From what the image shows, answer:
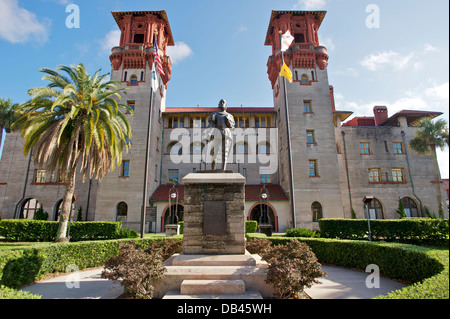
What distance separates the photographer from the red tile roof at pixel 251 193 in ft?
93.0

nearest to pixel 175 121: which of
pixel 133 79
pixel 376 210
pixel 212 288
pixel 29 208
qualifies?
pixel 133 79

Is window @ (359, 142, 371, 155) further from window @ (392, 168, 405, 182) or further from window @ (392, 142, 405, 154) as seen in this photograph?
window @ (392, 168, 405, 182)

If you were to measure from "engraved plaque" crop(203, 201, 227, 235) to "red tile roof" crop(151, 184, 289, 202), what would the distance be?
68.7ft

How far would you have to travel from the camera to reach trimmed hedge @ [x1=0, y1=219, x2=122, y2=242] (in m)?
19.6

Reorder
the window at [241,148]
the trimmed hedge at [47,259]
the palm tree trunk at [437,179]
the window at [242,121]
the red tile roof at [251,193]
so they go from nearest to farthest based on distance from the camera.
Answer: the trimmed hedge at [47,259] < the red tile roof at [251,193] < the palm tree trunk at [437,179] < the window at [241,148] < the window at [242,121]

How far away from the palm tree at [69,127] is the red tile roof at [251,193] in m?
12.4

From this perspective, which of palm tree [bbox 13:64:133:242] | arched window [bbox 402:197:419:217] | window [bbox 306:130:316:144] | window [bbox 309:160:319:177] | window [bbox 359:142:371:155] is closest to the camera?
palm tree [bbox 13:64:133:242]

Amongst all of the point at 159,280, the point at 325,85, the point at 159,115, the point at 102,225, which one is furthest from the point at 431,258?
the point at 159,115

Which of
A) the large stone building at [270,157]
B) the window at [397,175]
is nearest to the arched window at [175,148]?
the large stone building at [270,157]

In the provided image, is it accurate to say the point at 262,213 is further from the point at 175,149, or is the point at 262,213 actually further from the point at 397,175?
the point at 397,175

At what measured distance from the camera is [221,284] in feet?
20.4

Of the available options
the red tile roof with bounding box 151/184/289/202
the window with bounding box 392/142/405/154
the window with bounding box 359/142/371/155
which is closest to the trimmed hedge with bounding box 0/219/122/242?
the red tile roof with bounding box 151/184/289/202

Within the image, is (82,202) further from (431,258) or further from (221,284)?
(431,258)

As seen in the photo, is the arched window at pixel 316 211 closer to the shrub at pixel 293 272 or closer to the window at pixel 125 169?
the window at pixel 125 169
